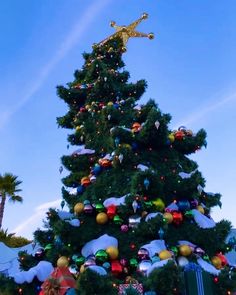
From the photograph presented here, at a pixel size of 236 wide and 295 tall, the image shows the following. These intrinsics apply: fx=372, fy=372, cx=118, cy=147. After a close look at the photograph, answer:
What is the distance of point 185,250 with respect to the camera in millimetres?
8117

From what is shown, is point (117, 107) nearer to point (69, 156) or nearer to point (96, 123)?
point (96, 123)

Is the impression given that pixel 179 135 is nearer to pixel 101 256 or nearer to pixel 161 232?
pixel 161 232

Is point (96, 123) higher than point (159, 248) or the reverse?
higher

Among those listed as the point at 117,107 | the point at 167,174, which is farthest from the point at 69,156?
the point at 167,174

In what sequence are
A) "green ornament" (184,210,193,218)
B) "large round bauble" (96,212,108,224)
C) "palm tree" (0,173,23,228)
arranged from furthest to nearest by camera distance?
"palm tree" (0,173,23,228) < "green ornament" (184,210,193,218) < "large round bauble" (96,212,108,224)

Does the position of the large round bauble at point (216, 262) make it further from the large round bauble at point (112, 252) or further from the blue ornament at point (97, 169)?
the blue ornament at point (97, 169)

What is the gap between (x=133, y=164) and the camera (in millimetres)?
9773

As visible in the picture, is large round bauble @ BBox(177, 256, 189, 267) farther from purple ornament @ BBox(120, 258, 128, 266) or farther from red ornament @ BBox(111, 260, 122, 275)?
red ornament @ BBox(111, 260, 122, 275)

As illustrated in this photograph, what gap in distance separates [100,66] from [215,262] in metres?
7.02

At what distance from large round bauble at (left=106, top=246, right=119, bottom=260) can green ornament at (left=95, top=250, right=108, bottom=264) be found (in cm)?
10

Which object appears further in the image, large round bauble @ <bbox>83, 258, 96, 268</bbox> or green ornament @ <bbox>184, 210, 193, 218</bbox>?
green ornament @ <bbox>184, 210, 193, 218</bbox>

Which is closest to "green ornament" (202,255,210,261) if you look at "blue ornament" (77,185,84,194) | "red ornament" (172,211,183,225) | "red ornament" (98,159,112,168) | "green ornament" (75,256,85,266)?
"red ornament" (172,211,183,225)

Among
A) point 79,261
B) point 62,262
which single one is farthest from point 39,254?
point 79,261

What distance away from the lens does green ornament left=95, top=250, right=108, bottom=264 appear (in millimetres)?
7732
